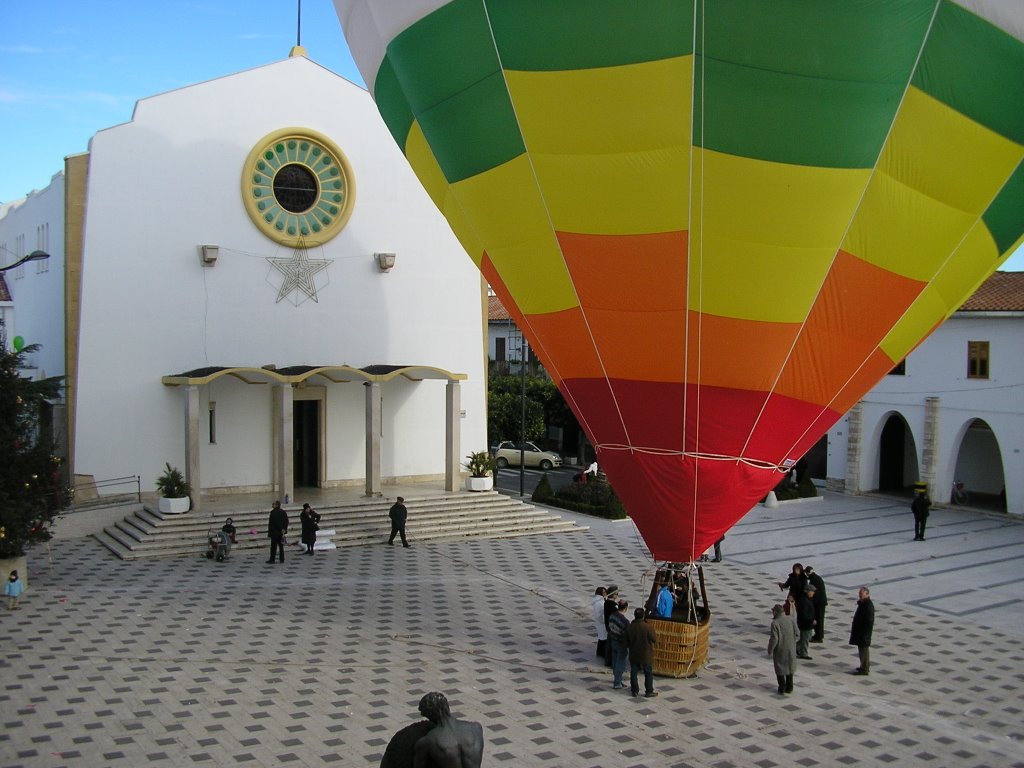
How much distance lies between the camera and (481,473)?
2641 centimetres

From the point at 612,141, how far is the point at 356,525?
14.8 m

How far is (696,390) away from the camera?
11570 mm

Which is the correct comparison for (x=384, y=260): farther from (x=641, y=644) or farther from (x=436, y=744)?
(x=436, y=744)

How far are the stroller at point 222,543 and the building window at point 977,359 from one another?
21.2 metres

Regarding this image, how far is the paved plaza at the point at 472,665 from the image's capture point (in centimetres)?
1178

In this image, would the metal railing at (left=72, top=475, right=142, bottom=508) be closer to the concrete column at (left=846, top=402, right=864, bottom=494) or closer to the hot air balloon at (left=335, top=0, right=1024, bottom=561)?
the hot air balloon at (left=335, top=0, right=1024, bottom=561)

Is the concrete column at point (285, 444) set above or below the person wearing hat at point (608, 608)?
above

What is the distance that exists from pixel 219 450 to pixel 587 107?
16.9 metres

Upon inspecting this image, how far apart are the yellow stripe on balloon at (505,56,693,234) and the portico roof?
45.1ft

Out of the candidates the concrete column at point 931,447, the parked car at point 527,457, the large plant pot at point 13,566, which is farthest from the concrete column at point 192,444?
the concrete column at point 931,447

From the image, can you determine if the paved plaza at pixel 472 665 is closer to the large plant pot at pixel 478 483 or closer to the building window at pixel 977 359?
the large plant pot at pixel 478 483

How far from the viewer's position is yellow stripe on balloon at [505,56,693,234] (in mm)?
10047

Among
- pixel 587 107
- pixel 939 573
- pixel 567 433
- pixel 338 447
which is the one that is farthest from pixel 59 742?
pixel 567 433

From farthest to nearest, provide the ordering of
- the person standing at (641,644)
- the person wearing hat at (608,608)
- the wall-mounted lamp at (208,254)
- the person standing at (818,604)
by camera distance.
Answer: the wall-mounted lamp at (208,254)
the person standing at (818,604)
the person wearing hat at (608,608)
the person standing at (641,644)
